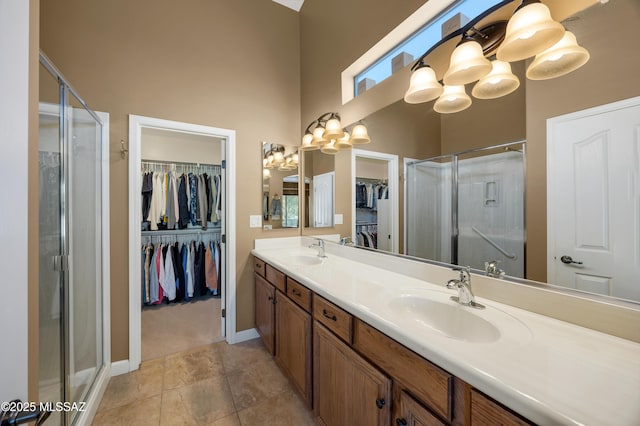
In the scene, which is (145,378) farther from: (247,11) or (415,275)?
(247,11)

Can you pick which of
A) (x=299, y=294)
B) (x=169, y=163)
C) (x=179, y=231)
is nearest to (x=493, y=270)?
(x=299, y=294)

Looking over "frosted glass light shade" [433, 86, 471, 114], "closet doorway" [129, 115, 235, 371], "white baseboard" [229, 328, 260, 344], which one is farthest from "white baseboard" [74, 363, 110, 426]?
"frosted glass light shade" [433, 86, 471, 114]

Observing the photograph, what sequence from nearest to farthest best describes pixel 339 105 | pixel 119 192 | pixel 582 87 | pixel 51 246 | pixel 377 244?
1. pixel 582 87
2. pixel 51 246
3. pixel 377 244
4. pixel 119 192
5. pixel 339 105

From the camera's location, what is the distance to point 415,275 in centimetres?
149

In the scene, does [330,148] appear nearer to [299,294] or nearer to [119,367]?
[299,294]

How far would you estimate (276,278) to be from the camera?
195cm

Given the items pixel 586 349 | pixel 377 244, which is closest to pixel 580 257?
pixel 586 349

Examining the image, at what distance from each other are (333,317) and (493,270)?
78cm

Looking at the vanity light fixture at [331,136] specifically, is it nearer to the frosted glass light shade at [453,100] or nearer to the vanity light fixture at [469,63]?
the frosted glass light shade at [453,100]

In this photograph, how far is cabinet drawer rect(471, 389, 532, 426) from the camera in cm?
58

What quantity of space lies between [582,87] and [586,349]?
0.88m

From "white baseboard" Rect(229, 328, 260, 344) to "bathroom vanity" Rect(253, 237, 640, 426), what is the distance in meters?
0.88

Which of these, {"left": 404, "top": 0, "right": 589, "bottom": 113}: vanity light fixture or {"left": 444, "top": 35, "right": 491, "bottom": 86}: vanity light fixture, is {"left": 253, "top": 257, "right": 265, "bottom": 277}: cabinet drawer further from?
{"left": 444, "top": 35, "right": 491, "bottom": 86}: vanity light fixture

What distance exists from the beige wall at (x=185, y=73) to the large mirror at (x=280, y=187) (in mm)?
85
